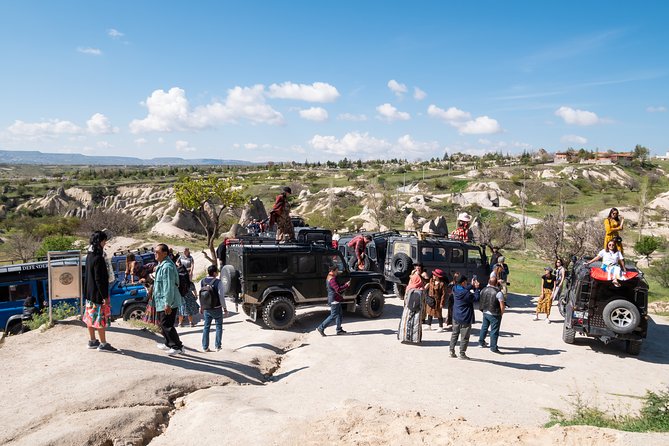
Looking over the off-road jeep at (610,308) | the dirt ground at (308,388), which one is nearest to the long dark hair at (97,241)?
the dirt ground at (308,388)

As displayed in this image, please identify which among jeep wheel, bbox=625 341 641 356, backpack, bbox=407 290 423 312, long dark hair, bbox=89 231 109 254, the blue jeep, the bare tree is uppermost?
long dark hair, bbox=89 231 109 254

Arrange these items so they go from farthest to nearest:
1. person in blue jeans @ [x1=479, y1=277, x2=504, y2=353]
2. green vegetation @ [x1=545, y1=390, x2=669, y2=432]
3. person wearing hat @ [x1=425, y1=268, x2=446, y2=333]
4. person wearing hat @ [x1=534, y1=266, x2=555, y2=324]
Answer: person wearing hat @ [x1=534, y1=266, x2=555, y2=324] → person wearing hat @ [x1=425, y1=268, x2=446, y2=333] → person in blue jeans @ [x1=479, y1=277, x2=504, y2=353] → green vegetation @ [x1=545, y1=390, x2=669, y2=432]

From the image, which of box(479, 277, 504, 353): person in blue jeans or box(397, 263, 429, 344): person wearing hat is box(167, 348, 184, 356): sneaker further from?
box(479, 277, 504, 353): person in blue jeans

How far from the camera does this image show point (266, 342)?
11.7 metres

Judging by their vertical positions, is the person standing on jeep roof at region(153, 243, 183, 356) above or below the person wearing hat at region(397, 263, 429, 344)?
above

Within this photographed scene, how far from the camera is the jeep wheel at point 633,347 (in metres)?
12.0

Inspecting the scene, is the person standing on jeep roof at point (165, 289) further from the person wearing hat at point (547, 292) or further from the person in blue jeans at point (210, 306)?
the person wearing hat at point (547, 292)

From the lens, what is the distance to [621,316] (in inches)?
447

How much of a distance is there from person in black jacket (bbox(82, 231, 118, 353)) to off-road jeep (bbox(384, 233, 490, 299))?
976cm

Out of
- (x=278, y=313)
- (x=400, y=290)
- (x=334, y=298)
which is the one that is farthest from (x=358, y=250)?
(x=334, y=298)

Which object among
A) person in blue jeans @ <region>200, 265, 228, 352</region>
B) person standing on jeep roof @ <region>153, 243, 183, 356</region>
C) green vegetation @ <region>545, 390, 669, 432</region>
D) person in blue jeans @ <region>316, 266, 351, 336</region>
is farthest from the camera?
person in blue jeans @ <region>316, 266, 351, 336</region>

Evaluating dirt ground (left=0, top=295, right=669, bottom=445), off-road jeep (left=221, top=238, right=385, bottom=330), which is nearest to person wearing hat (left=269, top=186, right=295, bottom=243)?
off-road jeep (left=221, top=238, right=385, bottom=330)

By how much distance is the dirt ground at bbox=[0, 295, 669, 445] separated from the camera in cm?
637

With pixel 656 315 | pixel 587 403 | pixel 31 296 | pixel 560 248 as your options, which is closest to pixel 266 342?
pixel 31 296
